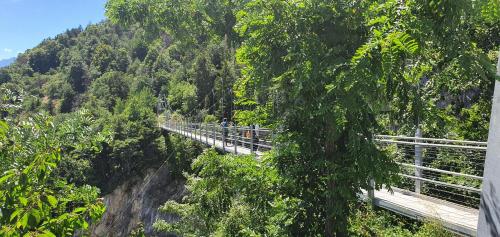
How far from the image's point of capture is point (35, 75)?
13262 centimetres

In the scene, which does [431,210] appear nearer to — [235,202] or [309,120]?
[309,120]

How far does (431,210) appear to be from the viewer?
5.74 meters

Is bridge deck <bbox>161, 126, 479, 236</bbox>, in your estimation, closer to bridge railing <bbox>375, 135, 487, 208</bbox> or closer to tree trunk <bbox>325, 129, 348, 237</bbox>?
bridge railing <bbox>375, 135, 487, 208</bbox>

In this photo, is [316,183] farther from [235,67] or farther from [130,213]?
[235,67]

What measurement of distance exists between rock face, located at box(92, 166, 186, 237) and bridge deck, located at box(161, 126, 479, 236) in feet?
79.0

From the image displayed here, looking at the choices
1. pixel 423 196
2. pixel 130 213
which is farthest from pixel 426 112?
pixel 130 213

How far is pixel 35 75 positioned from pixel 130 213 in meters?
117

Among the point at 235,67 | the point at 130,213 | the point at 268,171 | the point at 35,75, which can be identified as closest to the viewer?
the point at 268,171

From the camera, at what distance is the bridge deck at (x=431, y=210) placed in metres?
5.12

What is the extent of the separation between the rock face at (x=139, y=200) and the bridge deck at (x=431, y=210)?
2407 cm

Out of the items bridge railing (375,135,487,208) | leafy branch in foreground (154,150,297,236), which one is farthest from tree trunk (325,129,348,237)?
bridge railing (375,135,487,208)

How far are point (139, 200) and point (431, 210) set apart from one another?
105 feet

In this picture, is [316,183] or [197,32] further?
[197,32]

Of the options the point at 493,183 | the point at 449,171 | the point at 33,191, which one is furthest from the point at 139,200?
the point at 33,191
